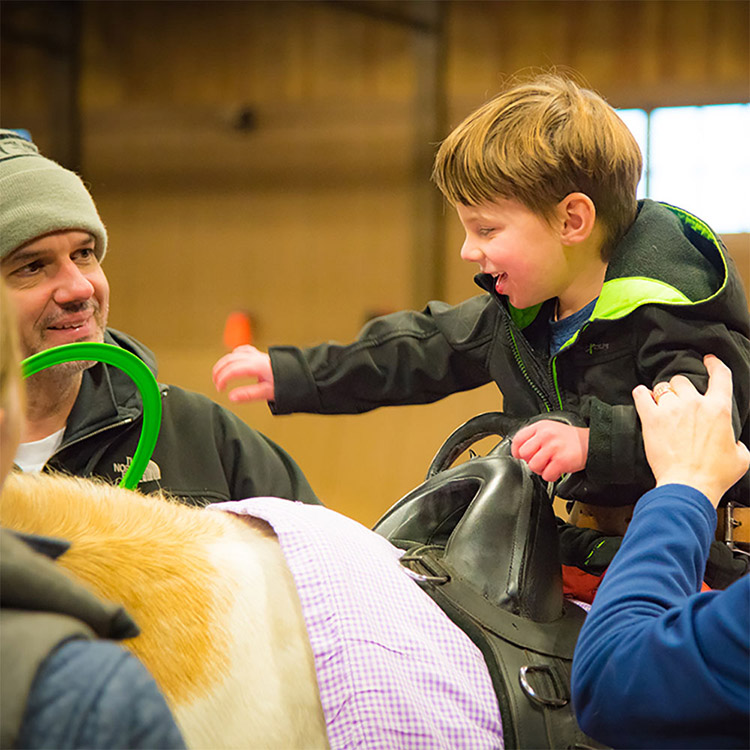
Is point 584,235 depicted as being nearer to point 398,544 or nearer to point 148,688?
point 398,544

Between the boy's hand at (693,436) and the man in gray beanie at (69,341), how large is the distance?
0.84 metres

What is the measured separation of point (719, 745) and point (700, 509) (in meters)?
0.21

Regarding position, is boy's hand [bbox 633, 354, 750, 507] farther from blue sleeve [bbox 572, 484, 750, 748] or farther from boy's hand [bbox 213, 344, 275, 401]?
boy's hand [bbox 213, 344, 275, 401]

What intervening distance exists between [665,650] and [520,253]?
2.08 ft

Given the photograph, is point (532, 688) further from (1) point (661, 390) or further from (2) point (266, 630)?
(1) point (661, 390)

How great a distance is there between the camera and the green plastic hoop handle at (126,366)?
100 centimetres

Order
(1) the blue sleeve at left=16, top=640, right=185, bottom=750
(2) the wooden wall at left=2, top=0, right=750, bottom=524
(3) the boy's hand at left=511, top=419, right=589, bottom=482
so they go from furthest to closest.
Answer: (2) the wooden wall at left=2, top=0, right=750, bottom=524
(3) the boy's hand at left=511, top=419, right=589, bottom=482
(1) the blue sleeve at left=16, top=640, right=185, bottom=750

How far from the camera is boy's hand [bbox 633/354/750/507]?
879mm

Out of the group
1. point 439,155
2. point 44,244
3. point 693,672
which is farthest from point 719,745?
point 44,244

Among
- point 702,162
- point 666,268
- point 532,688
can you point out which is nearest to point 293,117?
point 702,162

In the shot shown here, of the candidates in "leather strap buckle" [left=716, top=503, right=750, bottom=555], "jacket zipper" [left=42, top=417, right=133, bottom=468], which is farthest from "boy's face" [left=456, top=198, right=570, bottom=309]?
"jacket zipper" [left=42, top=417, right=133, bottom=468]

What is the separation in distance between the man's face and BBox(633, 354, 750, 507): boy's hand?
911 millimetres

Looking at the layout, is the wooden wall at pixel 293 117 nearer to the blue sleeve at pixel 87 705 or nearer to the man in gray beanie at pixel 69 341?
the man in gray beanie at pixel 69 341

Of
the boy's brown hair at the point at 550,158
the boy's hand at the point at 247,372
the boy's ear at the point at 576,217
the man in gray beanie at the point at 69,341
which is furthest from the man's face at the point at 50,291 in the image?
the boy's ear at the point at 576,217
